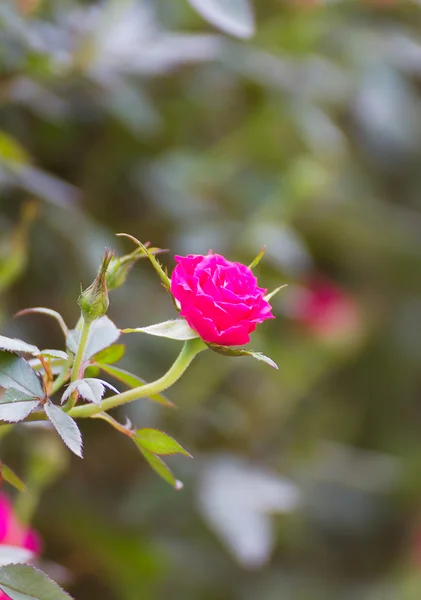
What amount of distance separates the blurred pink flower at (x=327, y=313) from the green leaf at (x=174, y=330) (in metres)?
0.65

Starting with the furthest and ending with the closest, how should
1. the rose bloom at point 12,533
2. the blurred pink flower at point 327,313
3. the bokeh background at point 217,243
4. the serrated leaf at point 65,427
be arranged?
the blurred pink flower at point 327,313, the bokeh background at point 217,243, the rose bloom at point 12,533, the serrated leaf at point 65,427

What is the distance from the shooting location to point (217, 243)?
769 millimetres

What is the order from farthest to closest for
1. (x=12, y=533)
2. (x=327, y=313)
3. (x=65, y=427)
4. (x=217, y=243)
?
(x=327, y=313) < (x=217, y=243) < (x=12, y=533) < (x=65, y=427)

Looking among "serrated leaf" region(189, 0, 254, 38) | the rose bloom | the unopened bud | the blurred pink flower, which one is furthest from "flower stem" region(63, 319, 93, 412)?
the blurred pink flower

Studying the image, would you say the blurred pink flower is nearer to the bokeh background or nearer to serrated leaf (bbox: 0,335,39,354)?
the bokeh background

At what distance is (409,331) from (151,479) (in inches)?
23.1

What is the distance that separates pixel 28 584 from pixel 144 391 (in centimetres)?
7

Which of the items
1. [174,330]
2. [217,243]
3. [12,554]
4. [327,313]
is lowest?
[327,313]

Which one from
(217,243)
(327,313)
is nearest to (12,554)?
(217,243)

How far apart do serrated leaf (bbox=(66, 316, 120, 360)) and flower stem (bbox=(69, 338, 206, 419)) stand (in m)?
0.02

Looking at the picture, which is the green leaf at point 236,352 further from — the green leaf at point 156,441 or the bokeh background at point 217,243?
the bokeh background at point 217,243

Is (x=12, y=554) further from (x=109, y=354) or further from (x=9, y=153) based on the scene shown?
(x=9, y=153)

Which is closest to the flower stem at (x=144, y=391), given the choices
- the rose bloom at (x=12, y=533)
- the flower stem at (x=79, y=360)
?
the flower stem at (x=79, y=360)

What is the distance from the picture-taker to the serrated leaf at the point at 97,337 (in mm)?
305
